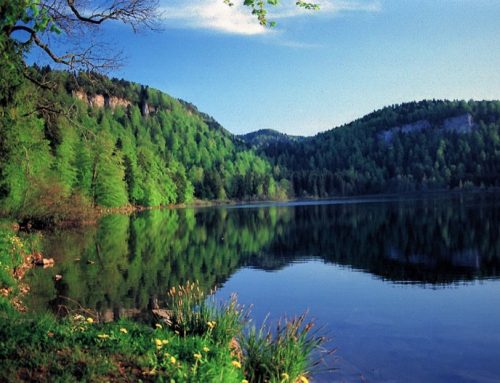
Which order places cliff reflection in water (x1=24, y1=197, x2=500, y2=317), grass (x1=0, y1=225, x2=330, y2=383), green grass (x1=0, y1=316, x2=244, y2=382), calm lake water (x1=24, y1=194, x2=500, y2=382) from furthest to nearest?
1. cliff reflection in water (x1=24, y1=197, x2=500, y2=317)
2. calm lake water (x1=24, y1=194, x2=500, y2=382)
3. grass (x1=0, y1=225, x2=330, y2=383)
4. green grass (x1=0, y1=316, x2=244, y2=382)

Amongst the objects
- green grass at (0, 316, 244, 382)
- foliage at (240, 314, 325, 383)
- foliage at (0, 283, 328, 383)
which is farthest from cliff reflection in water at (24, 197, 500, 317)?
green grass at (0, 316, 244, 382)

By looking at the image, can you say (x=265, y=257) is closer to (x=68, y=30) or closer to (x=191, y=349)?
(x=68, y=30)

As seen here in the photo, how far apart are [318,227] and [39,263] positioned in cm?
3821

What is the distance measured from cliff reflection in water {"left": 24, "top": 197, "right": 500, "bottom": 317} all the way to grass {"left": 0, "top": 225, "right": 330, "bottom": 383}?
9.21 meters

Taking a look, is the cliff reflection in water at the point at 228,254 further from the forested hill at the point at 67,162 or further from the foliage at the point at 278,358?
the foliage at the point at 278,358

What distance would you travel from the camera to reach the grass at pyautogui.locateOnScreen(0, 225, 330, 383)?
758 cm

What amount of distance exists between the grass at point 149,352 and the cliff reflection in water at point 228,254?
9.21 meters

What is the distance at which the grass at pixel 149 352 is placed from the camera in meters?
7.58

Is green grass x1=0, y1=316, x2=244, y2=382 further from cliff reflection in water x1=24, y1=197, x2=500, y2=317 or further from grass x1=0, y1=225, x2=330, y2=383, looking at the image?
cliff reflection in water x1=24, y1=197, x2=500, y2=317

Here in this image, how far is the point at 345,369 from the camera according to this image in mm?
14227

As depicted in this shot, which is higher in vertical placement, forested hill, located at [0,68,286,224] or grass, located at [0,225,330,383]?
forested hill, located at [0,68,286,224]

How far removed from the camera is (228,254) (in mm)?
40312

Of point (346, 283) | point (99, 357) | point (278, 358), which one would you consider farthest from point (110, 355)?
point (346, 283)

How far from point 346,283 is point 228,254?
14.2 metres
